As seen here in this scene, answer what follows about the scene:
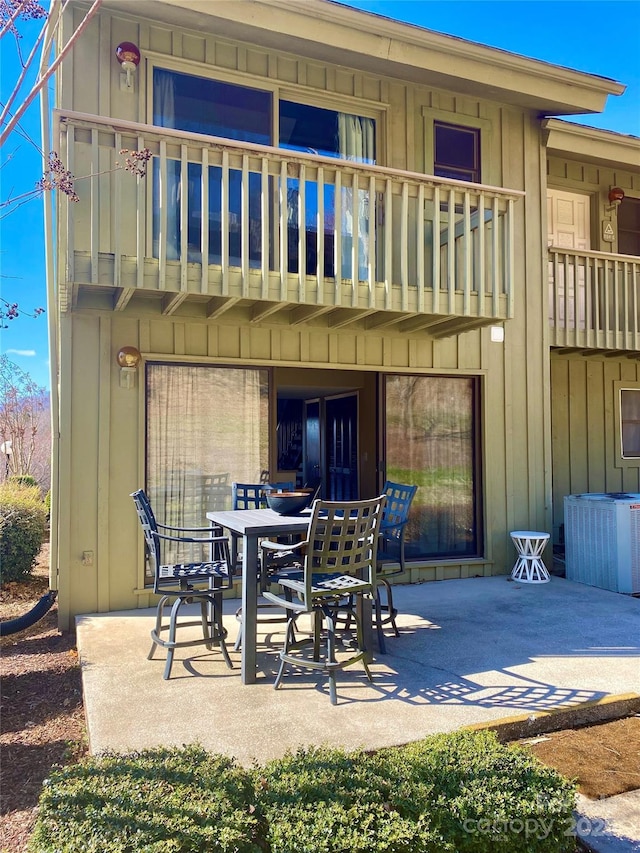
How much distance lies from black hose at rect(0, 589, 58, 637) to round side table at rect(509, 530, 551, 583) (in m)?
4.31

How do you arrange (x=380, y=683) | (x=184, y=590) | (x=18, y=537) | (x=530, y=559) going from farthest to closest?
(x=18, y=537), (x=530, y=559), (x=184, y=590), (x=380, y=683)

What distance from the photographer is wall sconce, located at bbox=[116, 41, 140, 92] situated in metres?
5.01

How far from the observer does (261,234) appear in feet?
15.7

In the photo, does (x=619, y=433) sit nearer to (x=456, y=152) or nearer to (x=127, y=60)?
(x=456, y=152)

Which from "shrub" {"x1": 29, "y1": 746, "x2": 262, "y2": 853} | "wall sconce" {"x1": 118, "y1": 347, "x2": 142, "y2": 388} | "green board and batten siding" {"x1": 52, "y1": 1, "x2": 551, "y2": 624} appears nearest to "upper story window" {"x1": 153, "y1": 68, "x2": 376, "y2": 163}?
"green board and batten siding" {"x1": 52, "y1": 1, "x2": 551, "y2": 624}

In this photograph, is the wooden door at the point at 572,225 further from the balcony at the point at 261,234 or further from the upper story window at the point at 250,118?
the upper story window at the point at 250,118

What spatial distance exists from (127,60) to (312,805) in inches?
214

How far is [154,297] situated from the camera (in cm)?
486

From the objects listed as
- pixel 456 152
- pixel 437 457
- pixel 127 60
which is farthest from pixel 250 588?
pixel 456 152

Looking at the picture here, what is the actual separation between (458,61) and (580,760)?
5.88 metres

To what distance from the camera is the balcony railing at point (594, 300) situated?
22.7 feet

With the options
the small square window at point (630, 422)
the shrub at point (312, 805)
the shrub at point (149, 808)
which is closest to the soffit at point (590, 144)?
the small square window at point (630, 422)

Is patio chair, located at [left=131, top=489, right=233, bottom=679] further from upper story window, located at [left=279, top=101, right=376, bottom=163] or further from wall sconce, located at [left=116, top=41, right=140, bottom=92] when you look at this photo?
upper story window, located at [left=279, top=101, right=376, bottom=163]

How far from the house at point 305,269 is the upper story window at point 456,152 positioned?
24mm
